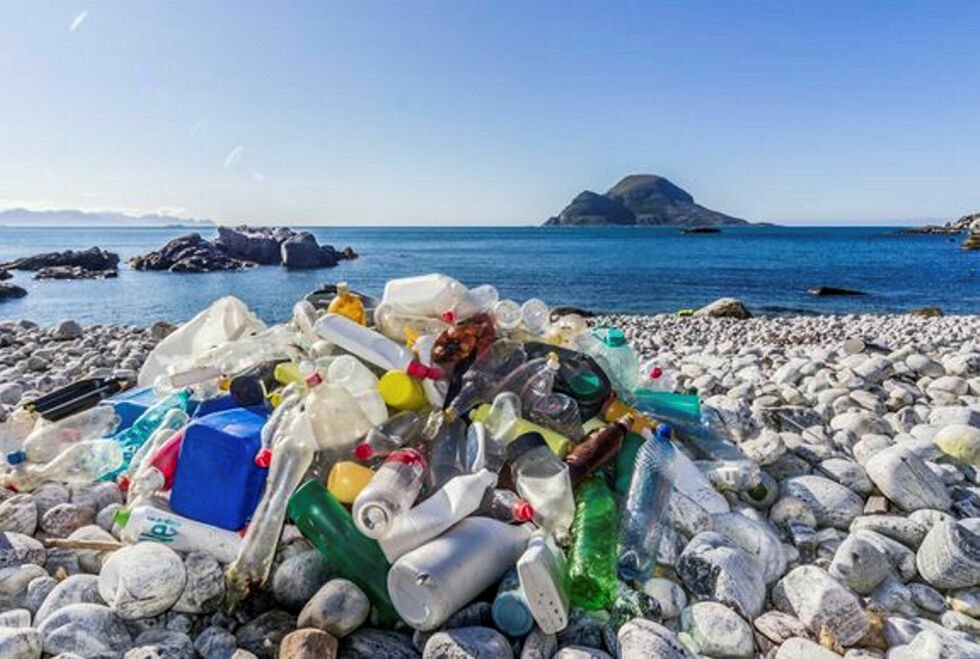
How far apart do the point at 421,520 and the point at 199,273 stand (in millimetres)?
38261

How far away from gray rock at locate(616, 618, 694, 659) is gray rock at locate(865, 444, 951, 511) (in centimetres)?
136

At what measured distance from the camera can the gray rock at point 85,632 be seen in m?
1.65

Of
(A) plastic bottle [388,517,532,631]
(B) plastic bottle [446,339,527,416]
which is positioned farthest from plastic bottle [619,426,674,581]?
(B) plastic bottle [446,339,527,416]

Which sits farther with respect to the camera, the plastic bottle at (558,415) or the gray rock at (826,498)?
the plastic bottle at (558,415)

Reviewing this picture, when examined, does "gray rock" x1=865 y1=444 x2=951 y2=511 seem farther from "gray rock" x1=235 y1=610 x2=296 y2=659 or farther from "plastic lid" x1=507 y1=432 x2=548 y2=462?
A: "gray rock" x1=235 y1=610 x2=296 y2=659

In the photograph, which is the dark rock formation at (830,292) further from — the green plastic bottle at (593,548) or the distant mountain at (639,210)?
the distant mountain at (639,210)

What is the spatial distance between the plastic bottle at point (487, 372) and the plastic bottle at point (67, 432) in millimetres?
1946

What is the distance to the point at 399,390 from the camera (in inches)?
104

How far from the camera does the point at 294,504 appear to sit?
2.00m

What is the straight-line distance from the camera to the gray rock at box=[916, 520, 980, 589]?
6.57ft

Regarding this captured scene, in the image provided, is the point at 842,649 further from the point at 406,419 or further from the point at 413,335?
the point at 413,335

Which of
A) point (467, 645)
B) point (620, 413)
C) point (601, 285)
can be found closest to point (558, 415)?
point (620, 413)

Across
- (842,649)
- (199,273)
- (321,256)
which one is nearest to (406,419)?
(842,649)

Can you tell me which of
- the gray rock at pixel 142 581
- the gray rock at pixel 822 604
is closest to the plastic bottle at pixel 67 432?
the gray rock at pixel 142 581
